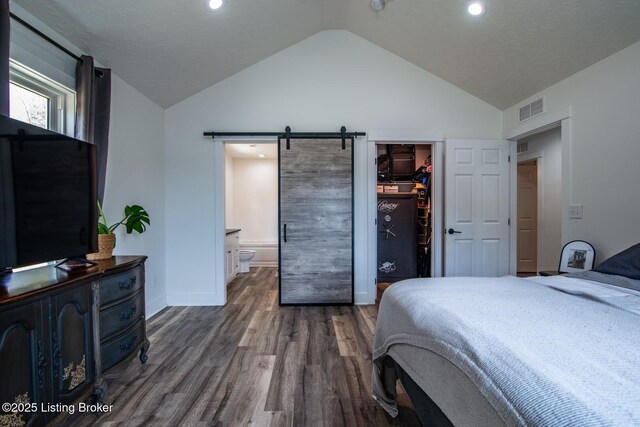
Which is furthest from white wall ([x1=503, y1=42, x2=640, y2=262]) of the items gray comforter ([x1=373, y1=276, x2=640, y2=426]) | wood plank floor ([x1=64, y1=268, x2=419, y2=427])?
wood plank floor ([x1=64, y1=268, x2=419, y2=427])

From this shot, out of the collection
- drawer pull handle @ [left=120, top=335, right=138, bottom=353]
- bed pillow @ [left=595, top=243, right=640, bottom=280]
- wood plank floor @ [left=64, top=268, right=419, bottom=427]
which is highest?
bed pillow @ [left=595, top=243, right=640, bottom=280]

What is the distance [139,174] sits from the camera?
2.91 metres

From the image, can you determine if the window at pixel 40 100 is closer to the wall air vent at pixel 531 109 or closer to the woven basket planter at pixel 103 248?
the woven basket planter at pixel 103 248

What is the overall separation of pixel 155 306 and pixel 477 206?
4.09 m

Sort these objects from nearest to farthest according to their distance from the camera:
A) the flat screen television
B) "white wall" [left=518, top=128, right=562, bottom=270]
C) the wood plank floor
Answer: the flat screen television → the wood plank floor → "white wall" [left=518, top=128, right=562, bottom=270]

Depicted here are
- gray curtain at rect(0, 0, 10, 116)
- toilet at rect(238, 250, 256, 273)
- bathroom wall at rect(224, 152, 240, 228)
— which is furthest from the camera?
bathroom wall at rect(224, 152, 240, 228)

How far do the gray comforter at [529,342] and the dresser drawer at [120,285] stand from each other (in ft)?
5.68

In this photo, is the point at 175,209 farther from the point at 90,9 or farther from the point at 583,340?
the point at 583,340

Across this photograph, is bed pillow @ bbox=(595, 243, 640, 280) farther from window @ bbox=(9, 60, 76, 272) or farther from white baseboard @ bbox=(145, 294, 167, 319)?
white baseboard @ bbox=(145, 294, 167, 319)

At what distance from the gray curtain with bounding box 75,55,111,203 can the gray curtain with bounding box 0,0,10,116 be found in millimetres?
577

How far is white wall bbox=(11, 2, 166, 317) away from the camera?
1916 mm

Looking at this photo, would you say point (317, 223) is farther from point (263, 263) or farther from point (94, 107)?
point (263, 263)

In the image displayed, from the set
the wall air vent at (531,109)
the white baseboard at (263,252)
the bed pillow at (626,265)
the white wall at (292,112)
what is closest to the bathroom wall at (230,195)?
the white baseboard at (263,252)

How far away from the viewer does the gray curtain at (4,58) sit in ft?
4.69
